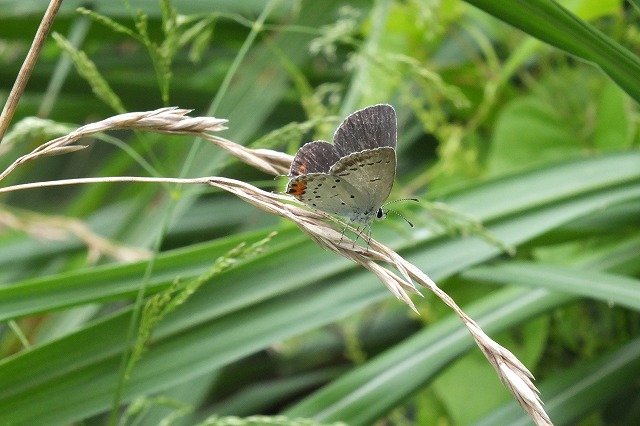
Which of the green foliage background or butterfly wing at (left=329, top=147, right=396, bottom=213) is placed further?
the green foliage background

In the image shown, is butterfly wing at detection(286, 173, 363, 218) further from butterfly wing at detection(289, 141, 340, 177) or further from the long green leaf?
the long green leaf

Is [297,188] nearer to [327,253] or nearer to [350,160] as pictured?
[350,160]

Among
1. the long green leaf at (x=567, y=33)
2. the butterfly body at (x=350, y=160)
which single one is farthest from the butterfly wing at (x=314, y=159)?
the long green leaf at (x=567, y=33)

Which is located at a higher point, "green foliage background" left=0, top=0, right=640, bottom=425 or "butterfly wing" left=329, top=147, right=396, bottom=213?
"green foliage background" left=0, top=0, right=640, bottom=425

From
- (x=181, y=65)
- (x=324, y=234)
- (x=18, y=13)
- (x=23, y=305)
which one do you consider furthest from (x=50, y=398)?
(x=181, y=65)

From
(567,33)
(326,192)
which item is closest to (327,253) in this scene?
(326,192)

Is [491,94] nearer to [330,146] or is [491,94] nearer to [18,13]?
[330,146]

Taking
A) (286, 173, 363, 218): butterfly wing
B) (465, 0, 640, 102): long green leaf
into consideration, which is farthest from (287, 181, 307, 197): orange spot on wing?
(465, 0, 640, 102): long green leaf
